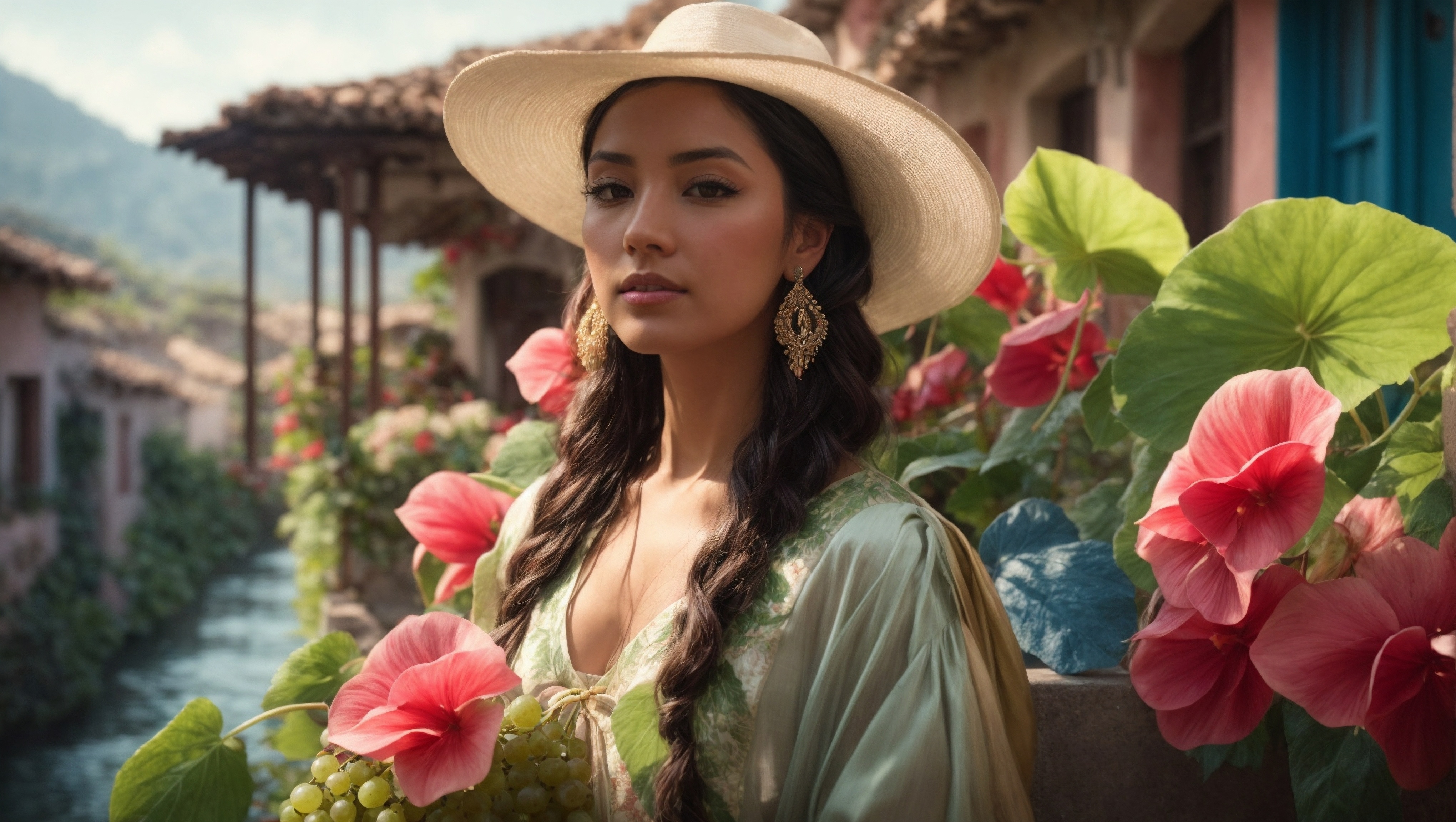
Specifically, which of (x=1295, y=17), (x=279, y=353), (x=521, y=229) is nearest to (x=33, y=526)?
(x=521, y=229)

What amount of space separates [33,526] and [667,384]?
1646 centimetres

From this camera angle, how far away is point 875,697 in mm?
1175

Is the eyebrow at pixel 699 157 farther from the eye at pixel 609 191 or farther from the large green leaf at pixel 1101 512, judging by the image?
the large green leaf at pixel 1101 512

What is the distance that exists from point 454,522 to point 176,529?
24.3 metres

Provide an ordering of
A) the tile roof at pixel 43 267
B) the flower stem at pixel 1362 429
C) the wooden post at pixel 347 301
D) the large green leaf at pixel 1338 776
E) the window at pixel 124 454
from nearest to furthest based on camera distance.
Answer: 1. the large green leaf at pixel 1338 776
2. the flower stem at pixel 1362 429
3. the wooden post at pixel 347 301
4. the tile roof at pixel 43 267
5. the window at pixel 124 454

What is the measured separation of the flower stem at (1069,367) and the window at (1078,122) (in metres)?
4.38

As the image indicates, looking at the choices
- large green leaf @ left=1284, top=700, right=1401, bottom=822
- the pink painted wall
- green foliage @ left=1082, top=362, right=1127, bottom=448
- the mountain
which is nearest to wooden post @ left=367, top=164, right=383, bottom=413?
the pink painted wall

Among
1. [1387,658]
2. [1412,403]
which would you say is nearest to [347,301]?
[1412,403]

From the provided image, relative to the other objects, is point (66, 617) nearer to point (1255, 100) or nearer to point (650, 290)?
point (1255, 100)

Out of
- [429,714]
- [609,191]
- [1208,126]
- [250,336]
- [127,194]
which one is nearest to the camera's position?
[429,714]

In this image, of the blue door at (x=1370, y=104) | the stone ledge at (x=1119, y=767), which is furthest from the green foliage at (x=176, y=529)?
the stone ledge at (x=1119, y=767)

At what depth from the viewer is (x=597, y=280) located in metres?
1.41

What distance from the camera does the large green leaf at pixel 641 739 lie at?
1234 millimetres

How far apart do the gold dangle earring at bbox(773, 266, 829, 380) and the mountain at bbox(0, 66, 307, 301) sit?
109582 millimetres
